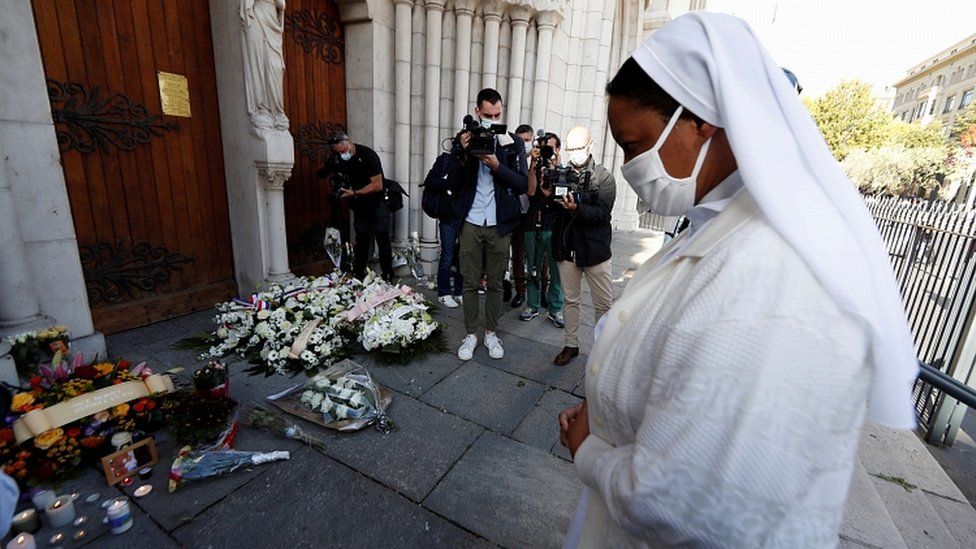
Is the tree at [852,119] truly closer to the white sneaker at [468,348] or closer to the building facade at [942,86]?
the building facade at [942,86]

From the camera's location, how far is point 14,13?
267 cm

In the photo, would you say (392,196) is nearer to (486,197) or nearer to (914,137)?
(486,197)

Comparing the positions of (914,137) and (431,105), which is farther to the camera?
(914,137)

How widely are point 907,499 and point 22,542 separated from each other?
4308mm

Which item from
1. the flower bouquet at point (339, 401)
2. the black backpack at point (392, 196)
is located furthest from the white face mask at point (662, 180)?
the black backpack at point (392, 196)

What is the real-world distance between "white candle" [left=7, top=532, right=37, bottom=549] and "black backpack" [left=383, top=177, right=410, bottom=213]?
13.0ft

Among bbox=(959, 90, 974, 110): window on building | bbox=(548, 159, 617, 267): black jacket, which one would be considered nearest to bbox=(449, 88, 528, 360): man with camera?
bbox=(548, 159, 617, 267): black jacket

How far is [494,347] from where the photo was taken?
3.87 m

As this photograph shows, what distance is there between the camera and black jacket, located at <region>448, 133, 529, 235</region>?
362cm

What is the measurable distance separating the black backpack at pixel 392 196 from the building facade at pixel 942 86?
5835 centimetres

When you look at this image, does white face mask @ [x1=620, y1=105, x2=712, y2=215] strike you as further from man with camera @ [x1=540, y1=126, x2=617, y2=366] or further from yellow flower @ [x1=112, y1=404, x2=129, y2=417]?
yellow flower @ [x1=112, y1=404, x2=129, y2=417]

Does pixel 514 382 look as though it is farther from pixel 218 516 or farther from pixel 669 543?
pixel 669 543

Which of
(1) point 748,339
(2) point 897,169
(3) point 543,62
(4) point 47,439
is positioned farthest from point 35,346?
(2) point 897,169

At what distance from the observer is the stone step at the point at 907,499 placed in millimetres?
2148
